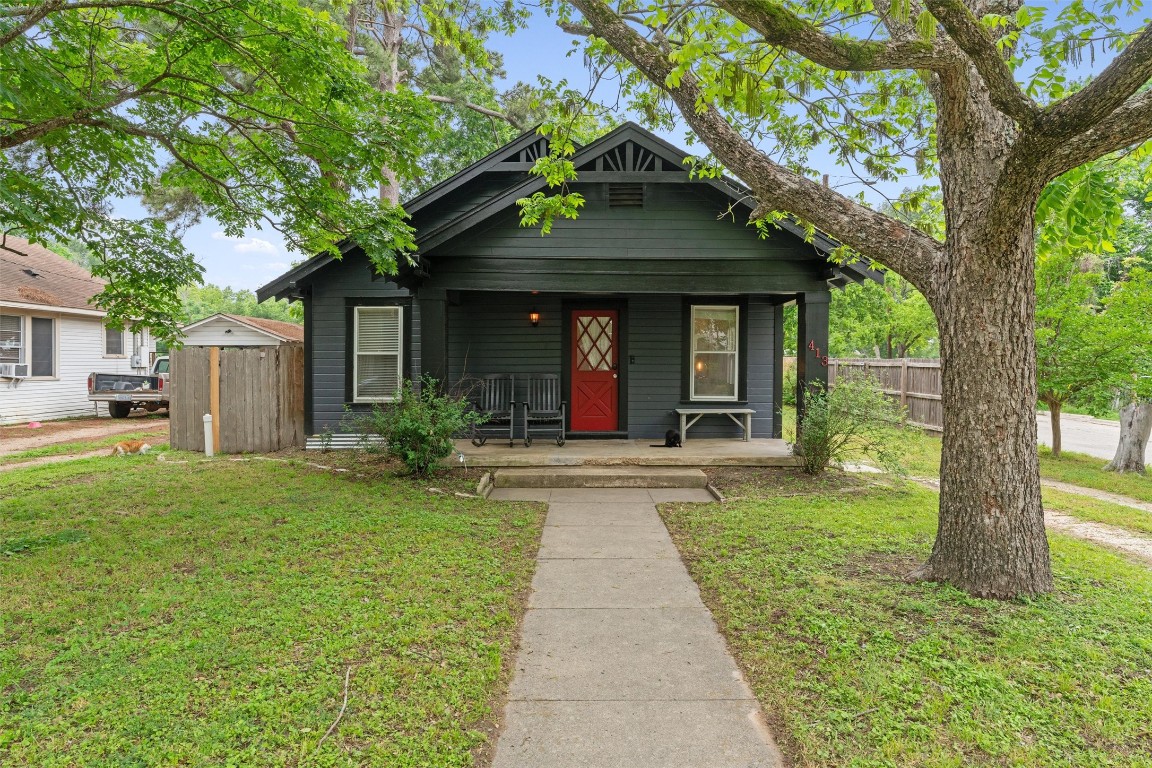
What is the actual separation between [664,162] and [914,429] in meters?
4.89

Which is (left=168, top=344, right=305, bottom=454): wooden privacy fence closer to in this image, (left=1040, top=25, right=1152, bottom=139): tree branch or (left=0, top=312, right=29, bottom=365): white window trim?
(left=0, top=312, right=29, bottom=365): white window trim

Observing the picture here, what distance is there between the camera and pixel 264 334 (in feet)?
56.1

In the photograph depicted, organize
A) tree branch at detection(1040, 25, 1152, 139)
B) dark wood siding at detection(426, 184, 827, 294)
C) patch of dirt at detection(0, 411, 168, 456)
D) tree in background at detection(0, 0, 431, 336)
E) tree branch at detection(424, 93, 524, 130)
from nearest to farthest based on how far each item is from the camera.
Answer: tree branch at detection(1040, 25, 1152, 139)
tree in background at detection(0, 0, 431, 336)
dark wood siding at detection(426, 184, 827, 294)
patch of dirt at detection(0, 411, 168, 456)
tree branch at detection(424, 93, 524, 130)

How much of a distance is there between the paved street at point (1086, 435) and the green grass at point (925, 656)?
25.6 ft

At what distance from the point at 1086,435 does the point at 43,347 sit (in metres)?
26.9

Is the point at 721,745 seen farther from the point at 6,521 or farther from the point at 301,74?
the point at 6,521

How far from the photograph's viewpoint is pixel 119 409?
14.8 meters

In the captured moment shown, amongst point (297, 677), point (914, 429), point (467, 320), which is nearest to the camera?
point (297, 677)

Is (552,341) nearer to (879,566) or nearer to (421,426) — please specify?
(421,426)

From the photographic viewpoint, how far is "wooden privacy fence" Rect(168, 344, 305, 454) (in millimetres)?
9258

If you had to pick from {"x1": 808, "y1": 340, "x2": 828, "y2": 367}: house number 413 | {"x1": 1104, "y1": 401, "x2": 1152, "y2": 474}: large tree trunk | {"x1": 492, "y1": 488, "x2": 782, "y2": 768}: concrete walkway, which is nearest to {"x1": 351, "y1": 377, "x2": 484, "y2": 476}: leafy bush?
{"x1": 492, "y1": 488, "x2": 782, "y2": 768}: concrete walkway

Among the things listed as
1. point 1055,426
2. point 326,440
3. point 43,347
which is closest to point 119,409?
point 43,347

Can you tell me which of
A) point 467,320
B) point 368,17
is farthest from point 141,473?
point 368,17

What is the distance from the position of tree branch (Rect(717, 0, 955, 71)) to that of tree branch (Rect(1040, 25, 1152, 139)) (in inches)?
27.4
